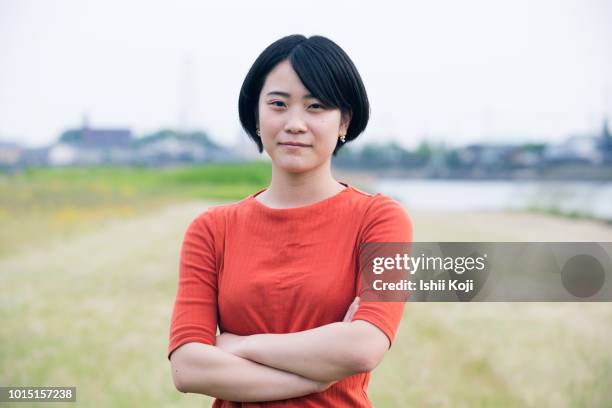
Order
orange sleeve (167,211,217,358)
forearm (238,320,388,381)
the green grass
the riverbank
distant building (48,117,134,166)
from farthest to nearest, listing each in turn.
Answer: distant building (48,117,134,166), the green grass, the riverbank, orange sleeve (167,211,217,358), forearm (238,320,388,381)

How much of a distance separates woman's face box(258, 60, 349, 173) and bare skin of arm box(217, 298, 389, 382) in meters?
0.35

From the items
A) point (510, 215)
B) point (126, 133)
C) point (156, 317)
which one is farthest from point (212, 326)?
point (126, 133)

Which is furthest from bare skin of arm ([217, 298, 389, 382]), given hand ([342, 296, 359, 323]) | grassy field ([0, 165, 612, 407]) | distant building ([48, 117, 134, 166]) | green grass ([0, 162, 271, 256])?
distant building ([48, 117, 134, 166])

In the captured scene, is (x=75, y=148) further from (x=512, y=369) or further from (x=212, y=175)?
(x=512, y=369)

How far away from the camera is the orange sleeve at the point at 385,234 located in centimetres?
146

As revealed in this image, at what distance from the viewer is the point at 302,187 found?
1578 mm

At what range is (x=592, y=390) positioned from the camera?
376cm

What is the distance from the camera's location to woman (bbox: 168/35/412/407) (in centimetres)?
146

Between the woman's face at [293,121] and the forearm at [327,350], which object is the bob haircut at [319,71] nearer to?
the woman's face at [293,121]

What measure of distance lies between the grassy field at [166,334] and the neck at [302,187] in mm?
Answer: 2192

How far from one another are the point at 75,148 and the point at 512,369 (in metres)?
5.72

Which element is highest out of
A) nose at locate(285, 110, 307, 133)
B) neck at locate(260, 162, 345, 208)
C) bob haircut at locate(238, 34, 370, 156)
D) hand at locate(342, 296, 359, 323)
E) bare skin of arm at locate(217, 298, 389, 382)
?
bob haircut at locate(238, 34, 370, 156)

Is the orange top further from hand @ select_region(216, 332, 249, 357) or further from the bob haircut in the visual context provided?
the bob haircut

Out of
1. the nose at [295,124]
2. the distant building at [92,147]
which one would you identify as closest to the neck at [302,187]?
the nose at [295,124]
